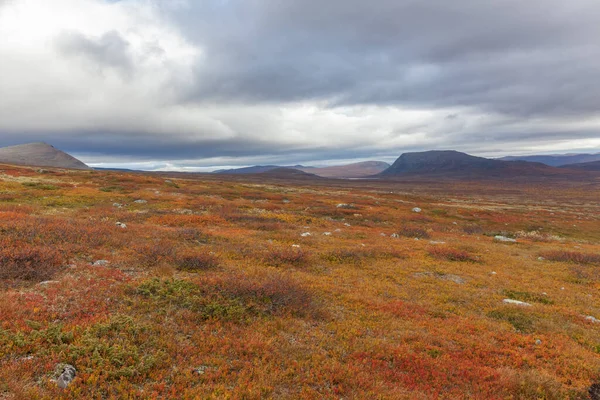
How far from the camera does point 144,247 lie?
14859mm

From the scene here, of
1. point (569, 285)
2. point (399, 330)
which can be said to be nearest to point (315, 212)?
point (569, 285)

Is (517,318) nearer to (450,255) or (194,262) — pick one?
(450,255)

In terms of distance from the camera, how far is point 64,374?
5.83m

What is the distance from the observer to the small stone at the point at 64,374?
5.65 m

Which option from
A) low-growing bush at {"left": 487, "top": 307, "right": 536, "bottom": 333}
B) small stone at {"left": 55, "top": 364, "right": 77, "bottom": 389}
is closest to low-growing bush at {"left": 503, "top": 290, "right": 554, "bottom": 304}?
low-growing bush at {"left": 487, "top": 307, "right": 536, "bottom": 333}

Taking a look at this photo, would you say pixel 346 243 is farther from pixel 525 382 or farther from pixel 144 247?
pixel 525 382

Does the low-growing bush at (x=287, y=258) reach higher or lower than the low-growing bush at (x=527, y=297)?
higher

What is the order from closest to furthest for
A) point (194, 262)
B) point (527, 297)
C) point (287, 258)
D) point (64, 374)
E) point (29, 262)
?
point (64, 374) → point (29, 262) → point (194, 262) → point (527, 297) → point (287, 258)

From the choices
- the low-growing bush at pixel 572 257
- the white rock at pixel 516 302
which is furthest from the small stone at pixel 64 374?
the low-growing bush at pixel 572 257

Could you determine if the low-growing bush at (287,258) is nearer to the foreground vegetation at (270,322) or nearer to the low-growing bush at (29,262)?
the foreground vegetation at (270,322)

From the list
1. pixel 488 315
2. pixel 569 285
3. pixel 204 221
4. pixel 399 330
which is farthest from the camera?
pixel 204 221

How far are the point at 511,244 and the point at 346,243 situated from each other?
18.9 metres

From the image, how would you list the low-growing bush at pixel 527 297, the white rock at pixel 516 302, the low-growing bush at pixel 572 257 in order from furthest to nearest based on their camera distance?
the low-growing bush at pixel 572 257 → the low-growing bush at pixel 527 297 → the white rock at pixel 516 302

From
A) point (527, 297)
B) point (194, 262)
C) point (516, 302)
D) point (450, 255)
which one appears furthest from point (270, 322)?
point (450, 255)
